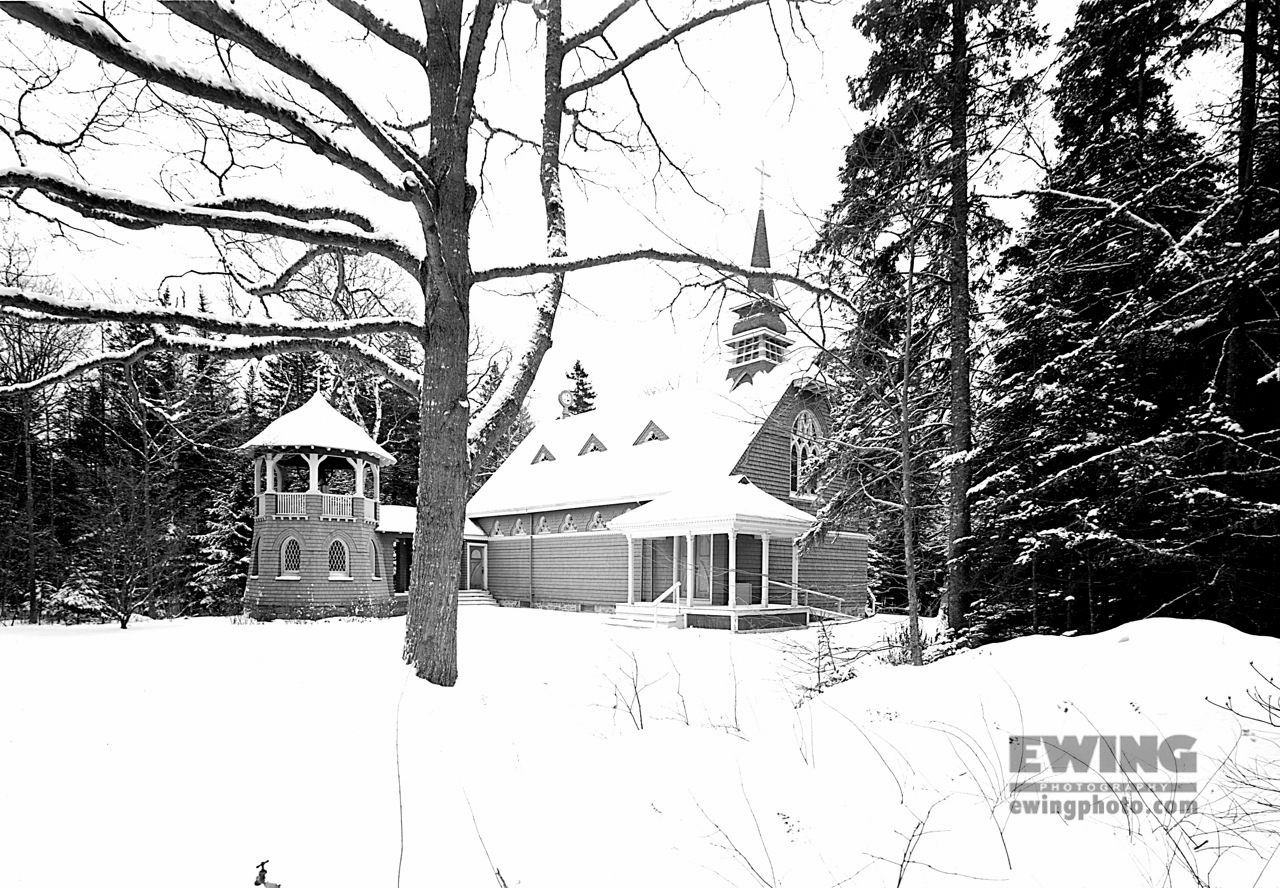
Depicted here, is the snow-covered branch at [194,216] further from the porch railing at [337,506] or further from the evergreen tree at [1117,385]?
the porch railing at [337,506]

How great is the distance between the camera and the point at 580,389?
148ft

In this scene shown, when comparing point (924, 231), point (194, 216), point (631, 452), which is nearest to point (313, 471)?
point (631, 452)

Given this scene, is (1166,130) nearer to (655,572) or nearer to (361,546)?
(655,572)

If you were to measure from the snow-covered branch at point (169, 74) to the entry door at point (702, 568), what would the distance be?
16.2 m

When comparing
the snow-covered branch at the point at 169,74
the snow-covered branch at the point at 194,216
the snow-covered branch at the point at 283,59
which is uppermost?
the snow-covered branch at the point at 283,59

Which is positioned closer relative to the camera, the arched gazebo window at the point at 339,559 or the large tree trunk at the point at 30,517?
the large tree trunk at the point at 30,517

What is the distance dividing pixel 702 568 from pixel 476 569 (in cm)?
1206

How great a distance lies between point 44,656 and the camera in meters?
6.03

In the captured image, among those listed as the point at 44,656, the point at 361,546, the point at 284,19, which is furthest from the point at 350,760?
the point at 361,546

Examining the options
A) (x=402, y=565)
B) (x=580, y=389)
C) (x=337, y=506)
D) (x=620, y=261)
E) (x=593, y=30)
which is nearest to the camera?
(x=620, y=261)

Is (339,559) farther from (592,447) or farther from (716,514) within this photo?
(716,514)

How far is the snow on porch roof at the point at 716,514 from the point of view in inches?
675

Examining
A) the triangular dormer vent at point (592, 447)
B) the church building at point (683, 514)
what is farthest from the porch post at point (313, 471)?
the triangular dormer vent at point (592, 447)

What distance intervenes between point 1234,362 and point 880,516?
4546 mm
